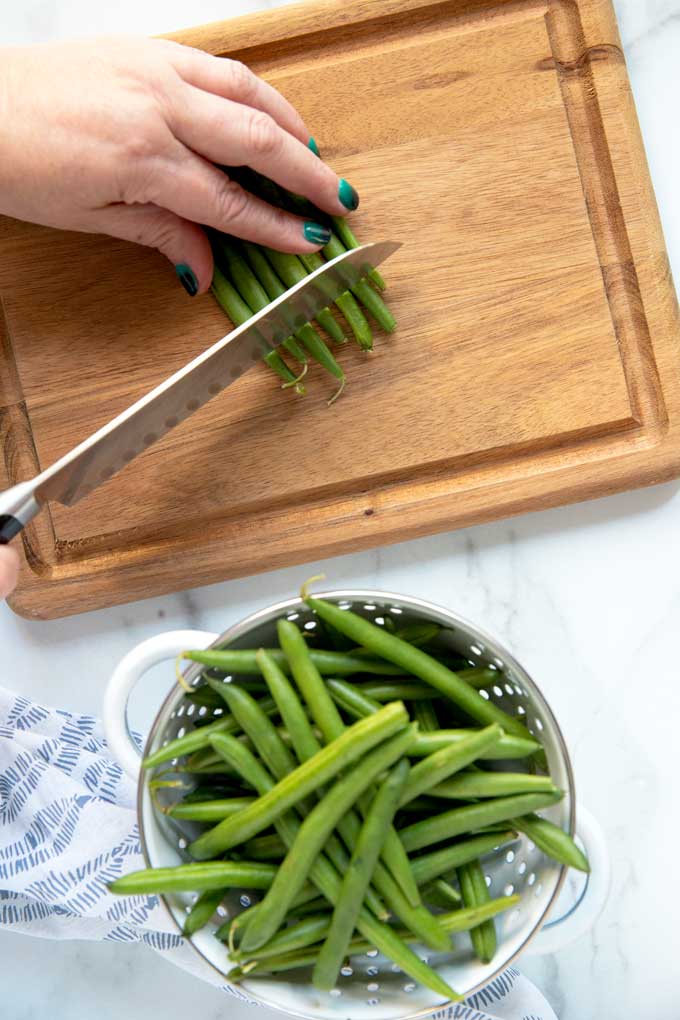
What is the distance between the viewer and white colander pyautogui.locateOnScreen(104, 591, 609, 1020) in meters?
1.23

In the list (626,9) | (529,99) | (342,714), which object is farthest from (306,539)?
(626,9)

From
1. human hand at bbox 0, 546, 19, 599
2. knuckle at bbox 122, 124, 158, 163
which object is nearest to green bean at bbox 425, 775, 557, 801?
human hand at bbox 0, 546, 19, 599

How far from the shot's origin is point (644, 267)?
1562 millimetres

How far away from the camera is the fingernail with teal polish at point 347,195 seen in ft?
4.89

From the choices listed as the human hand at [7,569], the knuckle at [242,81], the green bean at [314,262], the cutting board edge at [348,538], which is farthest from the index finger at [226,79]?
the human hand at [7,569]

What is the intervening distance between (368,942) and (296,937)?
0.11 m

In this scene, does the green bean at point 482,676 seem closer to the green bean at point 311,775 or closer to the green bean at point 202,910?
the green bean at point 311,775

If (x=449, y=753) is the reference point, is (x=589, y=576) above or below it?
below

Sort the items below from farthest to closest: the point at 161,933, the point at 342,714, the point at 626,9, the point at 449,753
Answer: the point at 626,9 < the point at 161,933 < the point at 342,714 < the point at 449,753

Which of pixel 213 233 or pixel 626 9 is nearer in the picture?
pixel 213 233

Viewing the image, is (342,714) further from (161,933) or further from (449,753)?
(161,933)

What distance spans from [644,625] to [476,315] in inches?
25.0

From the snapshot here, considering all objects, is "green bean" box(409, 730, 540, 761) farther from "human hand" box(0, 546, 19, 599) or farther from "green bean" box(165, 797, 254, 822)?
"human hand" box(0, 546, 19, 599)

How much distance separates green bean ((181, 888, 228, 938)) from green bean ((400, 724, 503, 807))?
0.99ft
